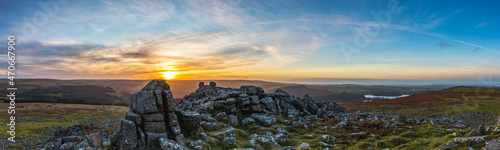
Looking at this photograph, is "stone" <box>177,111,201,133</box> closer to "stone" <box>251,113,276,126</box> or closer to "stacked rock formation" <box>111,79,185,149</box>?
"stacked rock formation" <box>111,79,185,149</box>

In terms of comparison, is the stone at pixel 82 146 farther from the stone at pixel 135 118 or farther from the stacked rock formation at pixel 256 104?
the stacked rock formation at pixel 256 104

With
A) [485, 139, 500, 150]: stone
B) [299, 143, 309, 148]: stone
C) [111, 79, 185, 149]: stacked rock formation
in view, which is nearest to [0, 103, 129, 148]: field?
[111, 79, 185, 149]: stacked rock formation

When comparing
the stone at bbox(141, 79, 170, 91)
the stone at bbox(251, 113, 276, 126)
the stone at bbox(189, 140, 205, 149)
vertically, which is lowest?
the stone at bbox(251, 113, 276, 126)

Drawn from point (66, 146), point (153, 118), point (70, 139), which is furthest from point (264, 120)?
point (66, 146)

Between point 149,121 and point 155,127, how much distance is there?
0.81 meters

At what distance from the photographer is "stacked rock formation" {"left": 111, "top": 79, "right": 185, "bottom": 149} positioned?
1723cm

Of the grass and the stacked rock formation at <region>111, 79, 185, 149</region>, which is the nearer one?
the stacked rock formation at <region>111, 79, 185, 149</region>

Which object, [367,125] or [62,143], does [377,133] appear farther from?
[62,143]

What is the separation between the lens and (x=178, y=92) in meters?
148

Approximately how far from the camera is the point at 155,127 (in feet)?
61.4

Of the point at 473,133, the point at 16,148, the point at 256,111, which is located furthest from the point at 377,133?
the point at 16,148

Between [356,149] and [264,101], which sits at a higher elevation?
[264,101]

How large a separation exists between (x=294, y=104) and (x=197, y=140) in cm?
2868

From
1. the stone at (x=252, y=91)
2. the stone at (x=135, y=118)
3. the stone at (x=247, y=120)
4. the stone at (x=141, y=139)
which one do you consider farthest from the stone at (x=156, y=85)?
A: the stone at (x=252, y=91)
